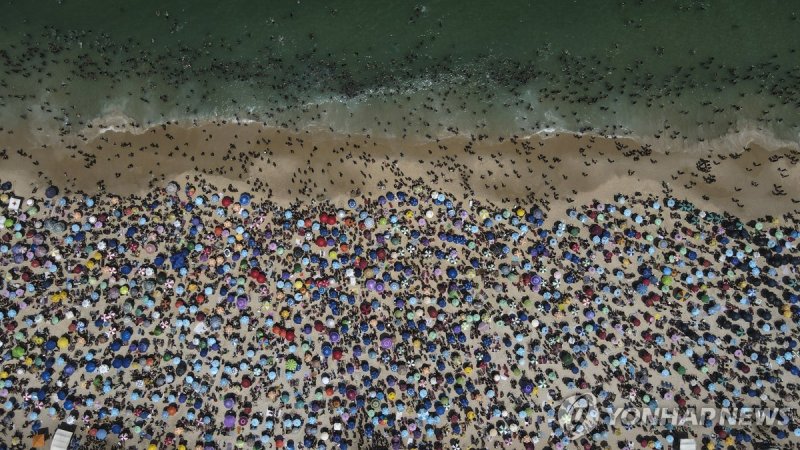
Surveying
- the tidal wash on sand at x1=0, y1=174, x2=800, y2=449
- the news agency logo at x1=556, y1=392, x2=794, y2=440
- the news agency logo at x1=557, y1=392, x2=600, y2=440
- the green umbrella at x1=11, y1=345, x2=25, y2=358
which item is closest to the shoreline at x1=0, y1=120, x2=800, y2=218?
the tidal wash on sand at x1=0, y1=174, x2=800, y2=449

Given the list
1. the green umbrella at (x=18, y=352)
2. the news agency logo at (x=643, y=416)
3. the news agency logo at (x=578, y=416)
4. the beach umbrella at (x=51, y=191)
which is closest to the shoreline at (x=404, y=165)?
the beach umbrella at (x=51, y=191)

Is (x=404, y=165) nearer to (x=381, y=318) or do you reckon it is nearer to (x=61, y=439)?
(x=381, y=318)

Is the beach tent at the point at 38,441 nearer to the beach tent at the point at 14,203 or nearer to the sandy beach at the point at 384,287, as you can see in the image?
the sandy beach at the point at 384,287

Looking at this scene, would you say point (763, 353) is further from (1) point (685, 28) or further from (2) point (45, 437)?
(2) point (45, 437)

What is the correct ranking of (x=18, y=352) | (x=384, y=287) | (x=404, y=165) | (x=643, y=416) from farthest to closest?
(x=404, y=165) → (x=384, y=287) → (x=643, y=416) → (x=18, y=352)

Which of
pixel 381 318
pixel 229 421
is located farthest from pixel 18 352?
pixel 381 318

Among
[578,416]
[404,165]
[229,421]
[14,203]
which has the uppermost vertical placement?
[404,165]

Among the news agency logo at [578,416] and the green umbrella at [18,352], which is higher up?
the news agency logo at [578,416]

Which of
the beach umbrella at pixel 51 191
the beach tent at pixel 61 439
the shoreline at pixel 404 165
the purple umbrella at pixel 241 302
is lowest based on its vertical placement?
the beach tent at pixel 61 439

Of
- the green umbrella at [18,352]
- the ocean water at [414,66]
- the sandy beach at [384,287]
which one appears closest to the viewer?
the green umbrella at [18,352]
